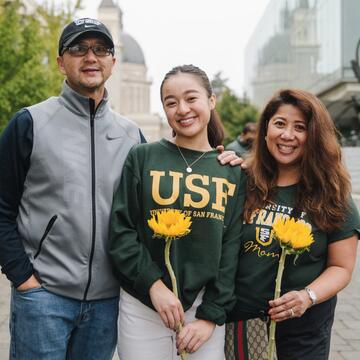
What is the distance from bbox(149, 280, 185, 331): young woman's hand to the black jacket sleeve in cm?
64

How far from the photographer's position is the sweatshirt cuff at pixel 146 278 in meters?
2.73

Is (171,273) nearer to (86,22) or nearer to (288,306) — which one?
(288,306)

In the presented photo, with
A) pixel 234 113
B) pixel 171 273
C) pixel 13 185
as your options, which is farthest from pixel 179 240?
pixel 234 113

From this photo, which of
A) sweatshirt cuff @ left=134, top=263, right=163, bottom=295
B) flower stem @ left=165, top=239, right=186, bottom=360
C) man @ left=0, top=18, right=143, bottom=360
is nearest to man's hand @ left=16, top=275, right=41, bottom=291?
man @ left=0, top=18, right=143, bottom=360

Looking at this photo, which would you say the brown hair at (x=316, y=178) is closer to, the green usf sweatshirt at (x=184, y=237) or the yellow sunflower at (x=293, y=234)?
the green usf sweatshirt at (x=184, y=237)

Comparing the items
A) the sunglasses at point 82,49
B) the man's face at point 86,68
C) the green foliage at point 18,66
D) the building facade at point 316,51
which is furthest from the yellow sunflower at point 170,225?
the building facade at point 316,51

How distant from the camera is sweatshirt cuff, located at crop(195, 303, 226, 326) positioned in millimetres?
2738

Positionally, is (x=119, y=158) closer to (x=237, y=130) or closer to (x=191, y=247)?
(x=191, y=247)

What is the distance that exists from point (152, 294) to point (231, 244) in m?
0.45

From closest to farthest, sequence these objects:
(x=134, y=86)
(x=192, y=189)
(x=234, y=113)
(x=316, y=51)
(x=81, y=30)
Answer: (x=192, y=189) < (x=81, y=30) < (x=316, y=51) < (x=234, y=113) < (x=134, y=86)

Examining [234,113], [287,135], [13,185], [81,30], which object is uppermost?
[234,113]

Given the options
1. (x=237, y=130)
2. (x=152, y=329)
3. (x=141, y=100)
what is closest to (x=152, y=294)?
(x=152, y=329)

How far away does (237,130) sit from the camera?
4319 centimetres

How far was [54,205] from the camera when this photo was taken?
9.51 ft
